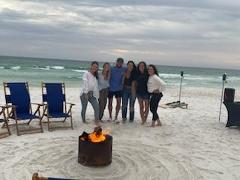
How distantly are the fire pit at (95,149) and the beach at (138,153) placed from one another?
0.11 m

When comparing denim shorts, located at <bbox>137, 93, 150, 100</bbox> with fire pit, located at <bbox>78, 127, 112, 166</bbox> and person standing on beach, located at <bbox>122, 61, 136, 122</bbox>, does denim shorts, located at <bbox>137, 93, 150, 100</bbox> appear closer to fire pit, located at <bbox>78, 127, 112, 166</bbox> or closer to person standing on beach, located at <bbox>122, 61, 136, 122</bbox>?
person standing on beach, located at <bbox>122, 61, 136, 122</bbox>

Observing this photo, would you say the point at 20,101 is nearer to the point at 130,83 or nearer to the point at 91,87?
the point at 91,87

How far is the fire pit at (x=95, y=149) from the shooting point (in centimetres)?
550

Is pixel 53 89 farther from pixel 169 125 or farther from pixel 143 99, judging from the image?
pixel 169 125

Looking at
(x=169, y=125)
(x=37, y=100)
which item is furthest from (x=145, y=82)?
(x=37, y=100)

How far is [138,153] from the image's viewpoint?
642 centimetres

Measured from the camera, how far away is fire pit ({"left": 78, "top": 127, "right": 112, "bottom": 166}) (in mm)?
5504

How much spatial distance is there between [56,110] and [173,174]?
11.8 feet

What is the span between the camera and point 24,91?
26.3ft

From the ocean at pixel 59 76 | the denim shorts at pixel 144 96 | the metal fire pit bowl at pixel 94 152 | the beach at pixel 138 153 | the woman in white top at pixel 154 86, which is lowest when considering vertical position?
the ocean at pixel 59 76

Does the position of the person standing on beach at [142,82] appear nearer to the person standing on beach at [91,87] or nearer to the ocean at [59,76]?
the person standing on beach at [91,87]

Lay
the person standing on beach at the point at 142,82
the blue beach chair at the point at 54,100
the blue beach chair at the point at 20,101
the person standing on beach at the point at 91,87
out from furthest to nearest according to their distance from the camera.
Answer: the person standing on beach at the point at 142,82 < the person standing on beach at the point at 91,87 < the blue beach chair at the point at 54,100 < the blue beach chair at the point at 20,101

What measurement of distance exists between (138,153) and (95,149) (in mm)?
1153

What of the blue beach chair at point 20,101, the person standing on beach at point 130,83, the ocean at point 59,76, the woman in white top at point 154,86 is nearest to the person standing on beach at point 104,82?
the person standing on beach at point 130,83
